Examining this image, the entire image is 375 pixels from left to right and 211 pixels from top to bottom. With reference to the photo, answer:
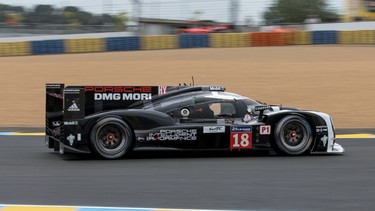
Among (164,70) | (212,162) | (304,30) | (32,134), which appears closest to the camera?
(212,162)

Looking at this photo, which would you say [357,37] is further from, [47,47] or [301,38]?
[47,47]

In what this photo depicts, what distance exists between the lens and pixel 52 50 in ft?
105

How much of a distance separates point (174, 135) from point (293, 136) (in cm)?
171

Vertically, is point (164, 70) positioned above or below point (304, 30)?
below

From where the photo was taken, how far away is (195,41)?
1296 inches

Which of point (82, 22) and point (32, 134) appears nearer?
point (32, 134)

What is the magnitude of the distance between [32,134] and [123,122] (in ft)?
13.7

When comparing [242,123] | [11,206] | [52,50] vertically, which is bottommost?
[11,206]

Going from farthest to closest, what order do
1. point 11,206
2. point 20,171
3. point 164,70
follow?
point 164,70 → point 20,171 → point 11,206

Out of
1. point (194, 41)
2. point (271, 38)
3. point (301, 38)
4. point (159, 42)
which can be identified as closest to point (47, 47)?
point (159, 42)

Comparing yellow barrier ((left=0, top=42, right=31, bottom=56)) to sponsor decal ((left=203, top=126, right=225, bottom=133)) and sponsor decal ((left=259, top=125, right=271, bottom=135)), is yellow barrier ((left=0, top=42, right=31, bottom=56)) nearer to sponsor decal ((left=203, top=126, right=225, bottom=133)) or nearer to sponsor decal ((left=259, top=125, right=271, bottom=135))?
sponsor decal ((left=203, top=126, right=225, bottom=133))

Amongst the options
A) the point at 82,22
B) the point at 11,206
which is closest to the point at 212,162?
the point at 11,206

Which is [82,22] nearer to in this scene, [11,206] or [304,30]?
[304,30]

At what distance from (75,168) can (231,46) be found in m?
25.4
